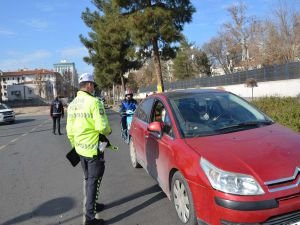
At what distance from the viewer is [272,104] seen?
1106 centimetres

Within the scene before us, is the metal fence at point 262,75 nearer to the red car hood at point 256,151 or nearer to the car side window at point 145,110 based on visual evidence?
the car side window at point 145,110

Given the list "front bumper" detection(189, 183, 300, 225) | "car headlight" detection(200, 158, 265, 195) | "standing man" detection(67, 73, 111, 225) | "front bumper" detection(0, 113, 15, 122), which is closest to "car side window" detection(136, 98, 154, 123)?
"standing man" detection(67, 73, 111, 225)

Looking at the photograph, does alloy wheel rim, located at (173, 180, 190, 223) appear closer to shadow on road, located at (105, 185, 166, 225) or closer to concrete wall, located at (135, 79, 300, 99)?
shadow on road, located at (105, 185, 166, 225)

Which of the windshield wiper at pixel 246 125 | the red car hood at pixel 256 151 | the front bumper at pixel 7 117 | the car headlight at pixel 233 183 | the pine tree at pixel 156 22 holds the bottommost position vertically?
the front bumper at pixel 7 117

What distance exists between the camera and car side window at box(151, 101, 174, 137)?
197 inches

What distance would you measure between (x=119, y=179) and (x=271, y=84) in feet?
99.6

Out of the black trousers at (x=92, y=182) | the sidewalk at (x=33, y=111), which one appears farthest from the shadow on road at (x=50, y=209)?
the sidewalk at (x=33, y=111)

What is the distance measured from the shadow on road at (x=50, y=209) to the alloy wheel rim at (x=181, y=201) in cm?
181

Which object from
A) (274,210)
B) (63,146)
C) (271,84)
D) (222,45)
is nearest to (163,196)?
(274,210)

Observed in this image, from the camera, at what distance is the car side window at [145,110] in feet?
21.2

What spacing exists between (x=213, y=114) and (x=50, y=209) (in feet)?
8.98

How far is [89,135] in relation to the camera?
4.68 m

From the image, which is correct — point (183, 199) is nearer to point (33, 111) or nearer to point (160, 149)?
point (160, 149)

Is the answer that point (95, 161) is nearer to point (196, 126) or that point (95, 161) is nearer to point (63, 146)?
point (196, 126)
